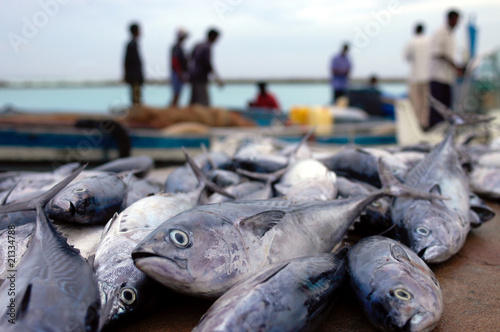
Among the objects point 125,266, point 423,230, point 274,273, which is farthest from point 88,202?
point 423,230

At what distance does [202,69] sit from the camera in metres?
10.4

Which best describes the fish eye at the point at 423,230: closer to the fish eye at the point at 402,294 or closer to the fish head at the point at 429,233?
the fish head at the point at 429,233

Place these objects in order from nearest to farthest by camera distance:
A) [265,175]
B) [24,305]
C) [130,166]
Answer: [24,305] < [265,175] < [130,166]

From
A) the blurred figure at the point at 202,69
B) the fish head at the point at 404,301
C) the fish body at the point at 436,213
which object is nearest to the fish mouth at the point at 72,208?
the fish head at the point at 404,301

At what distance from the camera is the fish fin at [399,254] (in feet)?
6.14

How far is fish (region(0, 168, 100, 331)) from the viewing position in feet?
4.57

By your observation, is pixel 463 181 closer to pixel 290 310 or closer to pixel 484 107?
pixel 290 310

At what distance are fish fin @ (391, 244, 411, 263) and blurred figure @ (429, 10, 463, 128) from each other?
7071mm

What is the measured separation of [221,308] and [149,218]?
2.94 ft

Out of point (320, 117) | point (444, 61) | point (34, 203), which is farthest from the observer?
point (320, 117)

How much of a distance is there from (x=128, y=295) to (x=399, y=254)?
1.33 m

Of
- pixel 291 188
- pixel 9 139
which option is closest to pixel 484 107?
pixel 291 188

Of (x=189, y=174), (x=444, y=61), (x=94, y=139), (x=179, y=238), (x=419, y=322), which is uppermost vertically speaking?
(x=444, y=61)

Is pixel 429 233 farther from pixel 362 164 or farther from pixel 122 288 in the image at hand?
pixel 122 288
